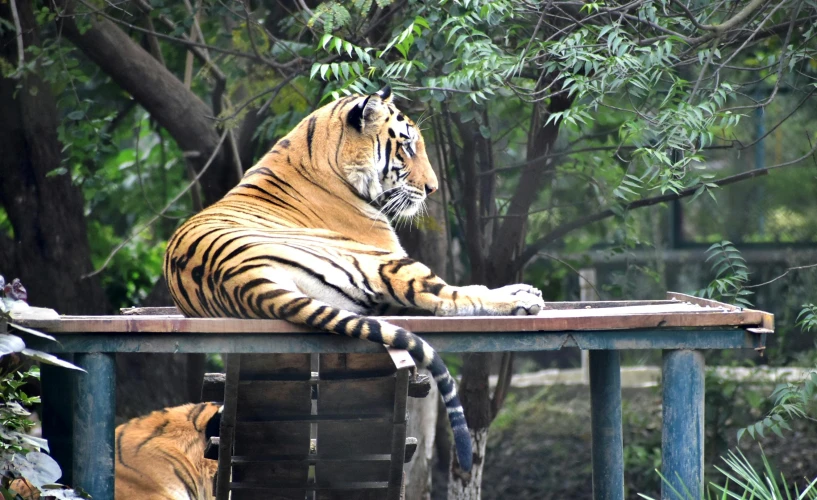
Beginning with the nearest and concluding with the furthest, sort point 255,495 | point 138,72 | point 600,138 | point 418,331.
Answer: point 418,331 → point 255,495 → point 138,72 → point 600,138

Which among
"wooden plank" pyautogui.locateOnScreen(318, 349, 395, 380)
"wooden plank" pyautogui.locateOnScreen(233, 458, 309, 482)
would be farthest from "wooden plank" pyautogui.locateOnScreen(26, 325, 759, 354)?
"wooden plank" pyautogui.locateOnScreen(233, 458, 309, 482)

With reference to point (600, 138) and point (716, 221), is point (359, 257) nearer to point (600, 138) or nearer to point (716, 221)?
point (600, 138)

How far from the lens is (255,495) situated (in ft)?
13.9

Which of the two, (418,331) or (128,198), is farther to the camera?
(128,198)

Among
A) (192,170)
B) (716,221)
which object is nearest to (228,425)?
(192,170)

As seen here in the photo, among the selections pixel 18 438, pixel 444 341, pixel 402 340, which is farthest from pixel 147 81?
pixel 402 340

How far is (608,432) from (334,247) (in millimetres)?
1612

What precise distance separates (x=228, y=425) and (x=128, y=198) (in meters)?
4.23

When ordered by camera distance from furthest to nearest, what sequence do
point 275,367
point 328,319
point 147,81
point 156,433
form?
point 147,81, point 156,433, point 275,367, point 328,319

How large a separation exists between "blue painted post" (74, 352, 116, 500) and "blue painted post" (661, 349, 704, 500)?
1.96 metres

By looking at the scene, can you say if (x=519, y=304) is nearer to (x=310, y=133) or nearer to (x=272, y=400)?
(x=272, y=400)

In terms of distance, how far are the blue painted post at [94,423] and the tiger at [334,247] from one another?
19.7 inches

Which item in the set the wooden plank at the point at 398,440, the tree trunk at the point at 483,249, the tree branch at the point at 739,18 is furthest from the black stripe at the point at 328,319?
the tree trunk at the point at 483,249

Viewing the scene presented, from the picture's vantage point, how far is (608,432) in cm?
444
